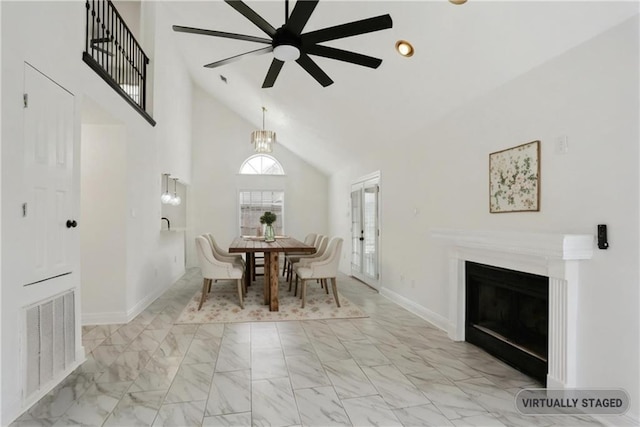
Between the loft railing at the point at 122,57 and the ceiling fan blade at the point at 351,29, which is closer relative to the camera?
the ceiling fan blade at the point at 351,29

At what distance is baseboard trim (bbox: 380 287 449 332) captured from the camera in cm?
371

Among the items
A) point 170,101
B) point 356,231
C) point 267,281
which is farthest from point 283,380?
point 170,101

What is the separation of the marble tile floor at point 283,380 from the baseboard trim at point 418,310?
97 millimetres

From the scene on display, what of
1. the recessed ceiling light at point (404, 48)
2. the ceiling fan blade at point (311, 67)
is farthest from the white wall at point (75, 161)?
the recessed ceiling light at point (404, 48)

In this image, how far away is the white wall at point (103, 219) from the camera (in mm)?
3896

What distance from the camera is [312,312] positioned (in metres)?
4.36

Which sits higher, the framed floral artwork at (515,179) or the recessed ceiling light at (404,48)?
the recessed ceiling light at (404,48)

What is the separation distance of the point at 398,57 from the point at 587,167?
6.07 ft

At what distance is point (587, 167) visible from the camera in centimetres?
217

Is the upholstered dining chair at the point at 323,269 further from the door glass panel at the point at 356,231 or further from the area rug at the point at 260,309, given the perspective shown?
the door glass panel at the point at 356,231

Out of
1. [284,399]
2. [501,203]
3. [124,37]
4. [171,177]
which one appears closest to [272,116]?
[171,177]

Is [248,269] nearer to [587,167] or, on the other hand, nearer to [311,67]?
[311,67]

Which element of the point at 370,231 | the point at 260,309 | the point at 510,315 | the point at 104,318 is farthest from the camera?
the point at 370,231

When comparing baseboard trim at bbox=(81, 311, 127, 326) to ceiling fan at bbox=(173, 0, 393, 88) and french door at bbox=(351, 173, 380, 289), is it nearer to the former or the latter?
ceiling fan at bbox=(173, 0, 393, 88)
